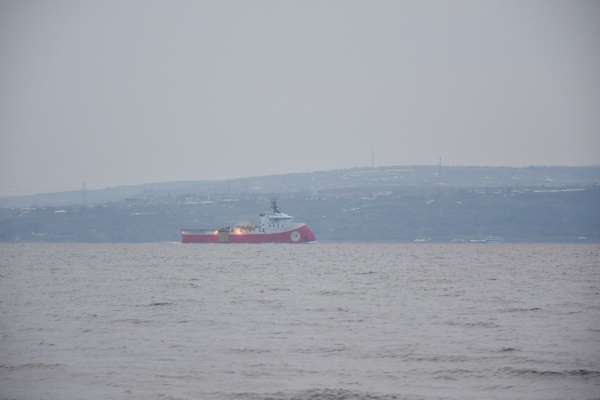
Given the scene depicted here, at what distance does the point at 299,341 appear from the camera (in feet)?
112

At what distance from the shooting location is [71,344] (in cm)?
3359

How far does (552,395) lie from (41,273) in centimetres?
6041

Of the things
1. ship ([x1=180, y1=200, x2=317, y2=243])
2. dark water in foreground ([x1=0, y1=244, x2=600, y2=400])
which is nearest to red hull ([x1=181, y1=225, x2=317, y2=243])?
ship ([x1=180, y1=200, x2=317, y2=243])

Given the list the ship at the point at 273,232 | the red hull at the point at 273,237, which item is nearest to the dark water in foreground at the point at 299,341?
the ship at the point at 273,232

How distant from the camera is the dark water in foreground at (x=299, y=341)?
86.7 feet

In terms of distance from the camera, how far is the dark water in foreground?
26422 millimetres

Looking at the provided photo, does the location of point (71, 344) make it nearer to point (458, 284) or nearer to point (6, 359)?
point (6, 359)

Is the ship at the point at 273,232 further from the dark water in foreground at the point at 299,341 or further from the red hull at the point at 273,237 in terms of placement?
the dark water in foreground at the point at 299,341

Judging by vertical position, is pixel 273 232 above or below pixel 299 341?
below

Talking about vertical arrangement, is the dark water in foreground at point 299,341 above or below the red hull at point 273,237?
above

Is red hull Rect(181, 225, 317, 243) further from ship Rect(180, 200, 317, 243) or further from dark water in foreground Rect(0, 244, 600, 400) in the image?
dark water in foreground Rect(0, 244, 600, 400)

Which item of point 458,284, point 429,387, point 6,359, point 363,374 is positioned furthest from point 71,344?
→ point 458,284

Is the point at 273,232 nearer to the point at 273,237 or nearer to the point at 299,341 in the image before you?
the point at 273,237

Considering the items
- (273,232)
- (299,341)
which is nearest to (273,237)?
(273,232)
